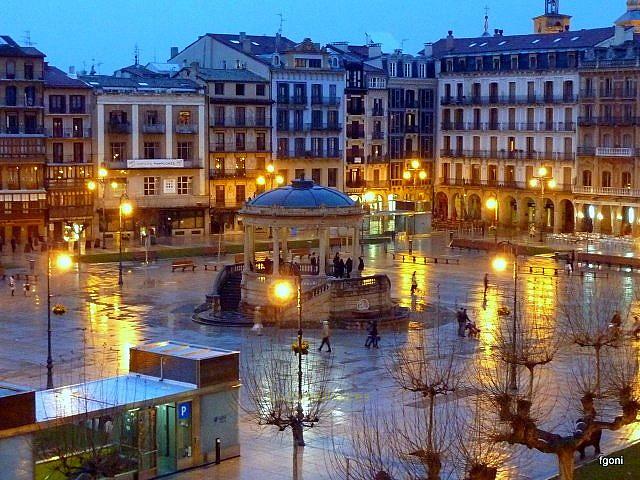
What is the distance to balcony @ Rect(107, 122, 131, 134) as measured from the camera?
112 meters

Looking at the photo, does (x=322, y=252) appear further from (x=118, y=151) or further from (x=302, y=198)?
(x=118, y=151)

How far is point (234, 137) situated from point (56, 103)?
57.6 ft

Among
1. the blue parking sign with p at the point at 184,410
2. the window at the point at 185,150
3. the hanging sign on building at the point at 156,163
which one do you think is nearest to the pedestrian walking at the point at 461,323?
the blue parking sign with p at the point at 184,410

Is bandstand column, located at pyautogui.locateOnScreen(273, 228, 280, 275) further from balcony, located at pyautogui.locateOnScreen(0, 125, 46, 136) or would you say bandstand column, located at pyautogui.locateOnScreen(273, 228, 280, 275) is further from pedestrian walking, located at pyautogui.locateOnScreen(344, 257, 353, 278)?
balcony, located at pyautogui.locateOnScreen(0, 125, 46, 136)

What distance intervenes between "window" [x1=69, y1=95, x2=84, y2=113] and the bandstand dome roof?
4372 centimetres

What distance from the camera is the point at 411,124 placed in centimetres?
13712

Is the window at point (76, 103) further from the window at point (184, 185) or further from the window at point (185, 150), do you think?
the window at point (184, 185)

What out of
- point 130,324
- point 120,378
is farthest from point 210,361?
point 130,324

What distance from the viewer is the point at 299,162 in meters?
125

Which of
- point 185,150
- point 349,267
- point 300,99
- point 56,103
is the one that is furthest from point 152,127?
point 349,267

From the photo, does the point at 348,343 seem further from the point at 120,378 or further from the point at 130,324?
the point at 120,378

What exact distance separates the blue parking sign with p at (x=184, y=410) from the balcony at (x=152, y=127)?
254 feet

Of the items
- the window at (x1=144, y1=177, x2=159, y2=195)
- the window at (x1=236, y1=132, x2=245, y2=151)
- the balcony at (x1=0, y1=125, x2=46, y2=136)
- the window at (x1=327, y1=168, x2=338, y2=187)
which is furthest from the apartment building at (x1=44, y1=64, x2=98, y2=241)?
the window at (x1=327, y1=168, x2=338, y2=187)

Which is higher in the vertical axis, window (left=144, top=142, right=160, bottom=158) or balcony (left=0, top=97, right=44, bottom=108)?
balcony (left=0, top=97, right=44, bottom=108)
